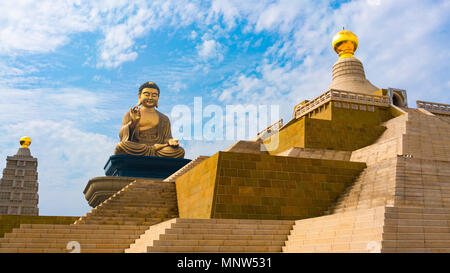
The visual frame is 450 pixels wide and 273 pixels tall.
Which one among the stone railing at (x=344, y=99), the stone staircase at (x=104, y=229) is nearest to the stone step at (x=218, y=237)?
the stone staircase at (x=104, y=229)

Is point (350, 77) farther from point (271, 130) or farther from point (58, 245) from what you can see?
point (58, 245)

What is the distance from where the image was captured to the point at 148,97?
37969mm

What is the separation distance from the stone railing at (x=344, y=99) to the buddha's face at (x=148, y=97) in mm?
16597

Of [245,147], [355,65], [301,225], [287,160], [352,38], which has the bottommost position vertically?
[301,225]

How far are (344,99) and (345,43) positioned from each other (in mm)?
7791

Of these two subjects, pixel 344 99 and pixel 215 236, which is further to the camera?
pixel 344 99

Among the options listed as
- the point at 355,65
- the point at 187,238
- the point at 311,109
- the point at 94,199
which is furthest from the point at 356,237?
the point at 94,199

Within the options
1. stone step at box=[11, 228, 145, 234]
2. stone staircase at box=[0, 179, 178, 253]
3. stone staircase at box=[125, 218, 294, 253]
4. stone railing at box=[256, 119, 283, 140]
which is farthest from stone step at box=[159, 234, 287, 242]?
stone railing at box=[256, 119, 283, 140]

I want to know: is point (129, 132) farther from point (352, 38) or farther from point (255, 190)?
point (255, 190)

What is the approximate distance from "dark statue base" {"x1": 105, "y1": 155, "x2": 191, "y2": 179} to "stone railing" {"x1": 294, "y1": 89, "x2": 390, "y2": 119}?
45.5 ft

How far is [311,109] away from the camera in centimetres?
2423

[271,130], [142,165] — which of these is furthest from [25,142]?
[271,130]
